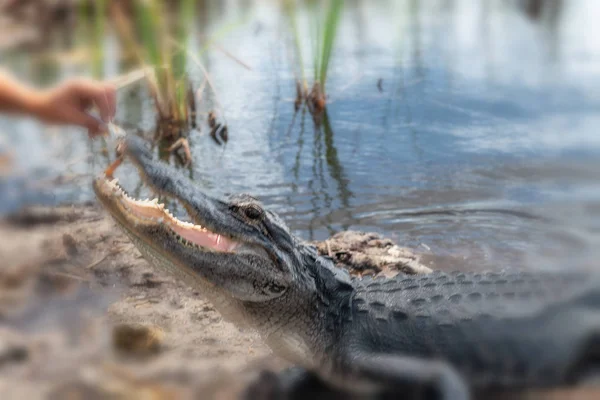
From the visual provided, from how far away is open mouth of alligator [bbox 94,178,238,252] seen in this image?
2.04 m

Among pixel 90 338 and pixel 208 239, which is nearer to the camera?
pixel 90 338

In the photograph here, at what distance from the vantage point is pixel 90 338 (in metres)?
1.18

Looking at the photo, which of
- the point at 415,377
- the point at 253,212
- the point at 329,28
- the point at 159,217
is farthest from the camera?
the point at 329,28

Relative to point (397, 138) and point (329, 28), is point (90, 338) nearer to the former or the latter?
point (397, 138)

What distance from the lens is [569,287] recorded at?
1057mm

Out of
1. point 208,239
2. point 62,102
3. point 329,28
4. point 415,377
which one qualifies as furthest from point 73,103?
point 329,28

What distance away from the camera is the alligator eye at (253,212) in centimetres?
230

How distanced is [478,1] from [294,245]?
8.45 metres

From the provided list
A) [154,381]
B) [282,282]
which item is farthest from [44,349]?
[282,282]

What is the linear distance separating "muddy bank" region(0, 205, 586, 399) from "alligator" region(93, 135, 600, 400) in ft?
0.72

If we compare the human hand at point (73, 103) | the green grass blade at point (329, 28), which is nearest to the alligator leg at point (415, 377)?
the human hand at point (73, 103)

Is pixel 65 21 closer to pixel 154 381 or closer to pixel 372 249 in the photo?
pixel 372 249

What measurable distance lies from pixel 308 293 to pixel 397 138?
288 centimetres

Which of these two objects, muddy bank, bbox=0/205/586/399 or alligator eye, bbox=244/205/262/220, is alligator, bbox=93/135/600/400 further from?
muddy bank, bbox=0/205/586/399
